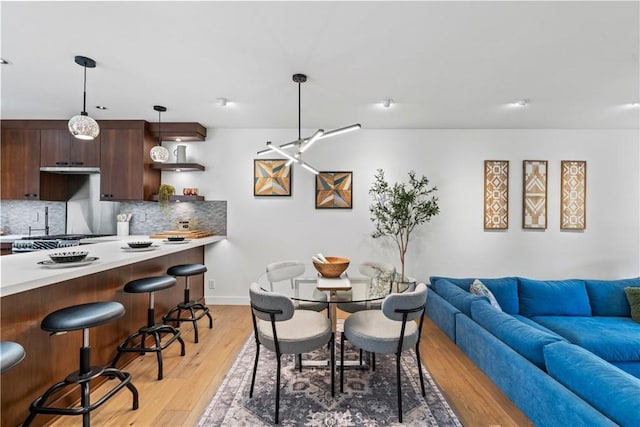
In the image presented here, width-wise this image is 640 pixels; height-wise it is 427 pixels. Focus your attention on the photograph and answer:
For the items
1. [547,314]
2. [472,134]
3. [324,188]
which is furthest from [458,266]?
[324,188]

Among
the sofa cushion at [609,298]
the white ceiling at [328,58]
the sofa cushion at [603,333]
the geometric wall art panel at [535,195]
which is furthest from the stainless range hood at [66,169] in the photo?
the sofa cushion at [609,298]

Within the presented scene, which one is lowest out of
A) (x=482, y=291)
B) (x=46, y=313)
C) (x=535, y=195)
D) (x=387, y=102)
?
(x=482, y=291)

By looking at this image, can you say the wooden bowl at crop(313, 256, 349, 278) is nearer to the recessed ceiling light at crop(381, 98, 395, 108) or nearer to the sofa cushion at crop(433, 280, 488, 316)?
the sofa cushion at crop(433, 280, 488, 316)

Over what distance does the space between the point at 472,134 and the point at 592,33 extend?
231 centimetres

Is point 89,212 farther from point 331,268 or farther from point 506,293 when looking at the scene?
point 506,293

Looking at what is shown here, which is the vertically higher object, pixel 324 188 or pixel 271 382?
pixel 324 188

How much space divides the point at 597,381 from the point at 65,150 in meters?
5.61

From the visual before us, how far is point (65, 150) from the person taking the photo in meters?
4.01

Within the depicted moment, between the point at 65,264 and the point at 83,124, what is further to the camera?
the point at 83,124

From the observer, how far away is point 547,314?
10.4ft

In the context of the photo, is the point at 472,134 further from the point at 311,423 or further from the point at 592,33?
the point at 311,423

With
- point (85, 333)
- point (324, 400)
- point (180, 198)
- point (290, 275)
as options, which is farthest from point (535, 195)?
point (85, 333)

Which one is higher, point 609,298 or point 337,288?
point 337,288

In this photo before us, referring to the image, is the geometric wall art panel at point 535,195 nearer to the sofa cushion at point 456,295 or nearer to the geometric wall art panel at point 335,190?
the sofa cushion at point 456,295
